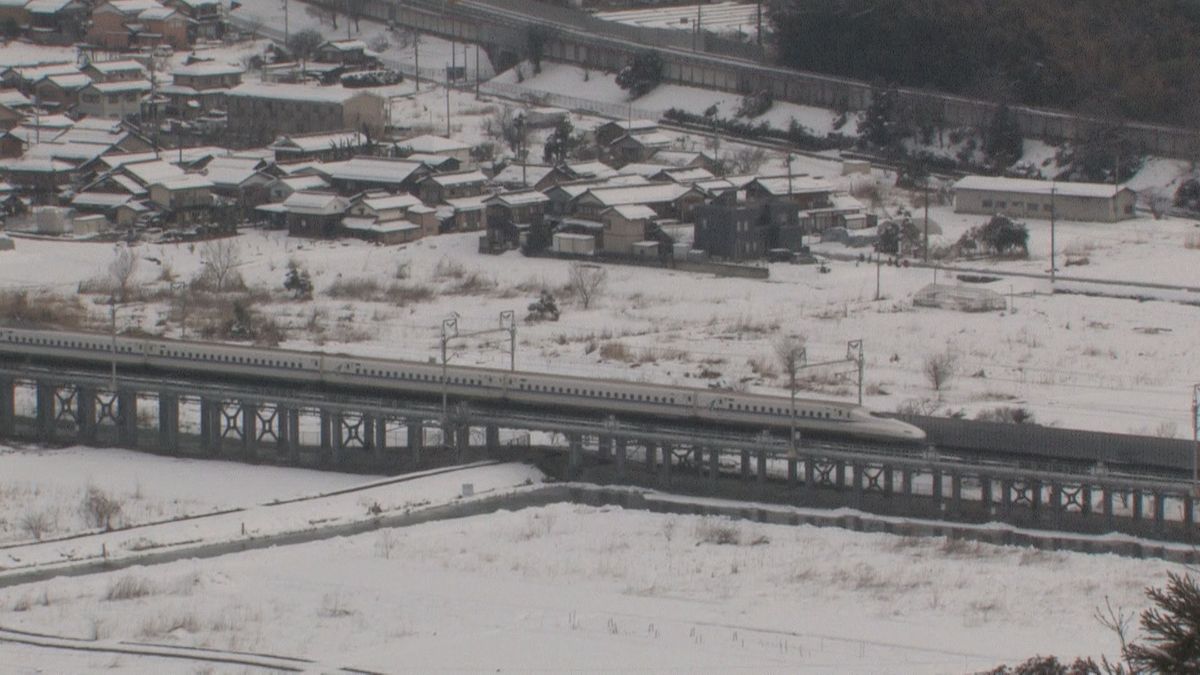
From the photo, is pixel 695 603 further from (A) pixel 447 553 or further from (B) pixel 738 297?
(B) pixel 738 297

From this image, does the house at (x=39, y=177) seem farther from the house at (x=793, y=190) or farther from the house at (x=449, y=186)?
the house at (x=793, y=190)

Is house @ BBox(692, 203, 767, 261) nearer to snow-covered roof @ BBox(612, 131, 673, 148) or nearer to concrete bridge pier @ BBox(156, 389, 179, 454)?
snow-covered roof @ BBox(612, 131, 673, 148)

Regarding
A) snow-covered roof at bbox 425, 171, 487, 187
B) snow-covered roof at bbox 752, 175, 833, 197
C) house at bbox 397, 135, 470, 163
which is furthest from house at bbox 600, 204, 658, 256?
house at bbox 397, 135, 470, 163

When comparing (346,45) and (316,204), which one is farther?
(346,45)

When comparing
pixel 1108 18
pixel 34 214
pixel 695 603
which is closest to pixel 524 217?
pixel 34 214

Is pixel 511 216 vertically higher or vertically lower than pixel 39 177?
lower

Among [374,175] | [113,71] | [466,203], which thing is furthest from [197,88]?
[466,203]

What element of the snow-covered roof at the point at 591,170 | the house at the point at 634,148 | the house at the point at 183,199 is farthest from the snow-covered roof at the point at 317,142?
the snow-covered roof at the point at 591,170

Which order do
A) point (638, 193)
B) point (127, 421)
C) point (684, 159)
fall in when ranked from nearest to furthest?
point (127, 421) → point (638, 193) → point (684, 159)

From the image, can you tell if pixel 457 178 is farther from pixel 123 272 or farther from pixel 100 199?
pixel 123 272
